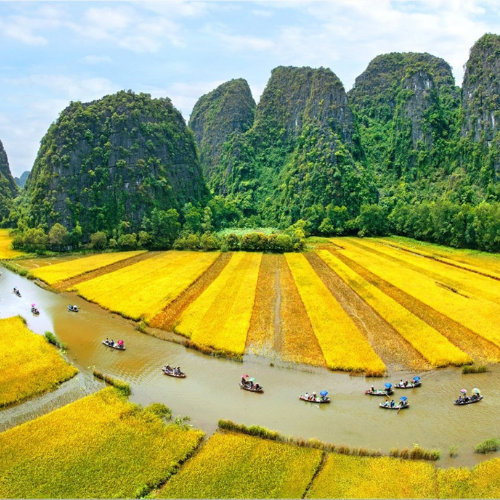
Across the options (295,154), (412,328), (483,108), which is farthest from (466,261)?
(295,154)

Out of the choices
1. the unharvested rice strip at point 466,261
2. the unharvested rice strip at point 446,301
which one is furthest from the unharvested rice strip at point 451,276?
the unharvested rice strip at point 446,301

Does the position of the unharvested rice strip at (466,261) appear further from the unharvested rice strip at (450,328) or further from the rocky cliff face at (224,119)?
the rocky cliff face at (224,119)

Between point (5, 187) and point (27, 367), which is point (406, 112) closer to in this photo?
point (27, 367)

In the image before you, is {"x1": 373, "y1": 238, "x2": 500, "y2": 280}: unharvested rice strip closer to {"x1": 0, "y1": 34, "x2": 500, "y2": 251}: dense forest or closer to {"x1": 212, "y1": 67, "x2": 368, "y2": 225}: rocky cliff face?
{"x1": 0, "y1": 34, "x2": 500, "y2": 251}: dense forest

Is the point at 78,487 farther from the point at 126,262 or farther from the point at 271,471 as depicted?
the point at 126,262

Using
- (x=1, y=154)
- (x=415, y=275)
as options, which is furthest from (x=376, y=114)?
(x=1, y=154)

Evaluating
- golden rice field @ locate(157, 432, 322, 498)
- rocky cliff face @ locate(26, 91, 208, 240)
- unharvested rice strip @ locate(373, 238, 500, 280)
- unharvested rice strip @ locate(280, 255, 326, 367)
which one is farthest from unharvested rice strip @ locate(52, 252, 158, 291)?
unharvested rice strip @ locate(373, 238, 500, 280)
